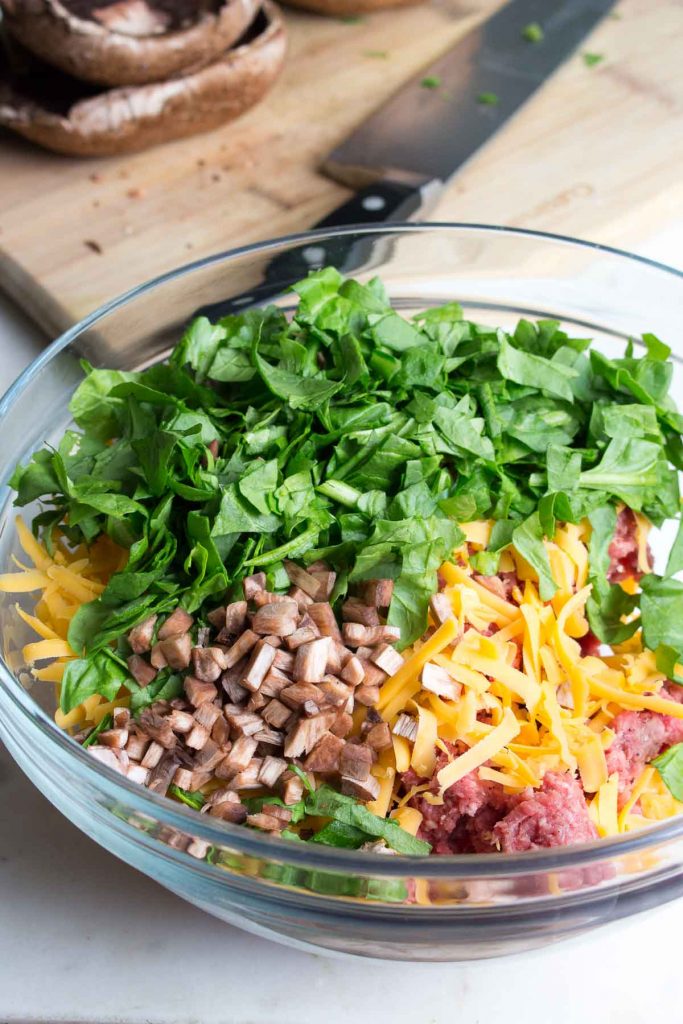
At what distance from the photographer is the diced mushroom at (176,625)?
1388mm

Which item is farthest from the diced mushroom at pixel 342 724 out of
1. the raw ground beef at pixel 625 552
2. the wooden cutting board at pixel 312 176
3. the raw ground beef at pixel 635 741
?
the wooden cutting board at pixel 312 176

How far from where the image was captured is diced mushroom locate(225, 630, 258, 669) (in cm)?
137

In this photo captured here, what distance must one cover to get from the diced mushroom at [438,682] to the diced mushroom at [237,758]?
228mm

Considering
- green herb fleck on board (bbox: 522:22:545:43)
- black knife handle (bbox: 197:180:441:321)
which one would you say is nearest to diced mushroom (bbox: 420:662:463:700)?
black knife handle (bbox: 197:180:441:321)

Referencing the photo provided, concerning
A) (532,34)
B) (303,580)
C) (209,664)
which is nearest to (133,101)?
(532,34)

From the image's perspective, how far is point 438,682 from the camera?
1.35 meters

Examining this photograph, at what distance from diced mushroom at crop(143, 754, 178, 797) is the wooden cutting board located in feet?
4.22

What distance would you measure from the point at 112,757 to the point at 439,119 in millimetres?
1908

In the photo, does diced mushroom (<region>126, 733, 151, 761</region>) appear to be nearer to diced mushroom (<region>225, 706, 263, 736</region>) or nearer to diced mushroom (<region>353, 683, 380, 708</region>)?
diced mushroom (<region>225, 706, 263, 736</region>)

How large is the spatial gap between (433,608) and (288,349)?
48 centimetres

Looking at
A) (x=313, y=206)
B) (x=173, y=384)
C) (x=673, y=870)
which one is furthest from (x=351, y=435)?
(x=313, y=206)

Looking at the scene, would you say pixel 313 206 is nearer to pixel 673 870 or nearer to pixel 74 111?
pixel 74 111

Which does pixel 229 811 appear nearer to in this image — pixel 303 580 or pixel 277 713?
pixel 277 713

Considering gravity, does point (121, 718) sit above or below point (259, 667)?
below
